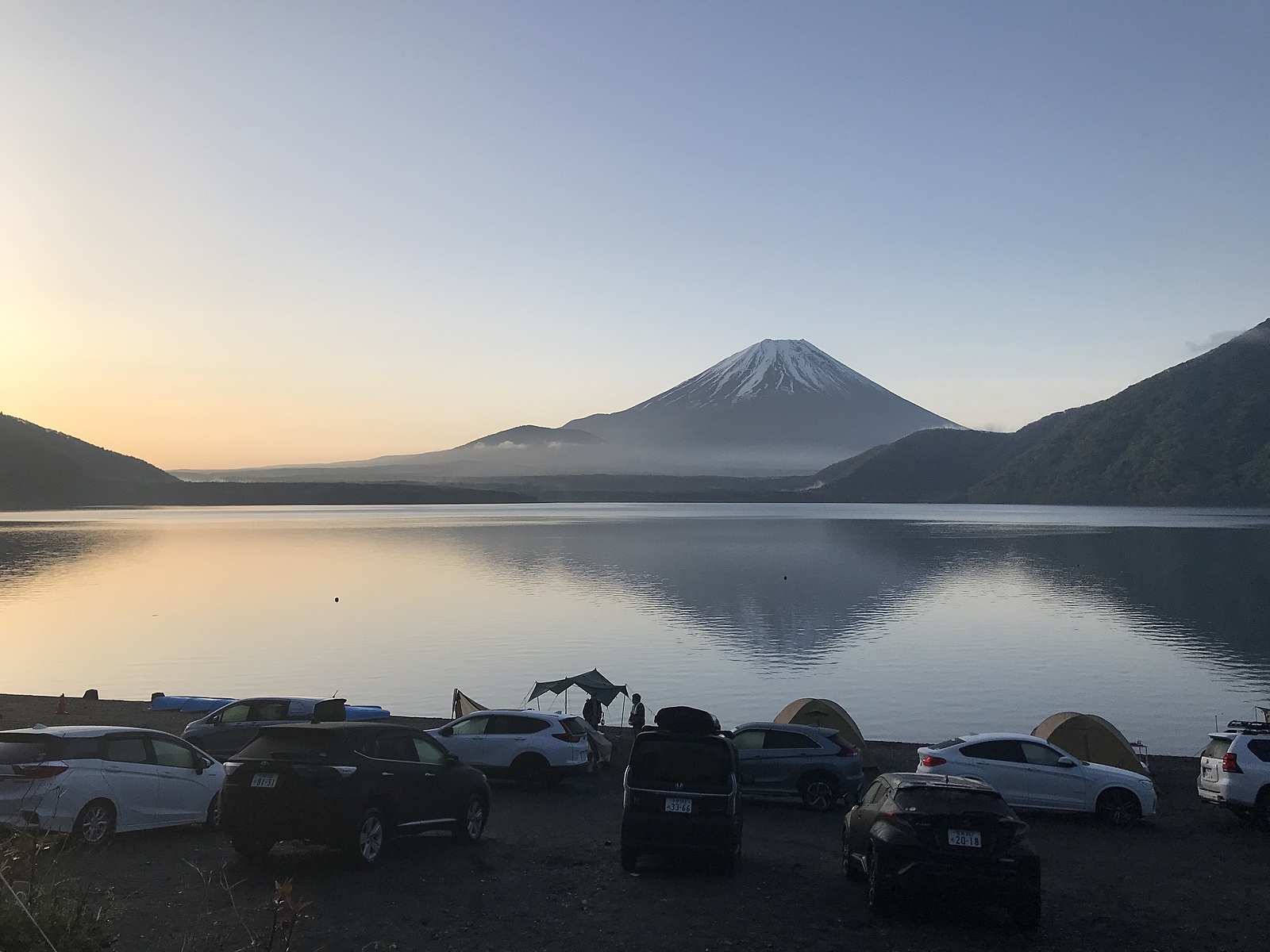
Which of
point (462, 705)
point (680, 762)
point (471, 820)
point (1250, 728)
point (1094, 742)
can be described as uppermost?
point (680, 762)

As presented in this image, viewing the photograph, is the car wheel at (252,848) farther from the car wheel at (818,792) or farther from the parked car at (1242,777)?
the parked car at (1242,777)

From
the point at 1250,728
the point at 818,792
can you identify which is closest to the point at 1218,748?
the point at 1250,728

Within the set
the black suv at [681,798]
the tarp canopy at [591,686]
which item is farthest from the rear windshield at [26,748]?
the tarp canopy at [591,686]

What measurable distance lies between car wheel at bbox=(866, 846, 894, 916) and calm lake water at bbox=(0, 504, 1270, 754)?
63.9ft

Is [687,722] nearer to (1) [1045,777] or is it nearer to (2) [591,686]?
(1) [1045,777]

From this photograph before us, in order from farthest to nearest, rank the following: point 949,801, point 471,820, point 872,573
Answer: point 872,573, point 471,820, point 949,801

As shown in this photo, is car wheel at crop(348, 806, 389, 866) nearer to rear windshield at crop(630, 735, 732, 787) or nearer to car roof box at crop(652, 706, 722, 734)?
rear windshield at crop(630, 735, 732, 787)

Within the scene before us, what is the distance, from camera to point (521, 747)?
760 inches

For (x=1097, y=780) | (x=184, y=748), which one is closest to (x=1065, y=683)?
(x=1097, y=780)

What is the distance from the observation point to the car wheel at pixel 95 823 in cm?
1198

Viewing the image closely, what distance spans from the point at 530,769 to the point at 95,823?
8361 millimetres

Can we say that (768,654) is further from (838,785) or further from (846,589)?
(846,589)

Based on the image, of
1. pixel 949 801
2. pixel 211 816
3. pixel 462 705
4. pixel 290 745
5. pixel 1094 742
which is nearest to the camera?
pixel 949 801

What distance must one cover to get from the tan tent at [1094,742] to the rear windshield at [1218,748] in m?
3.20
